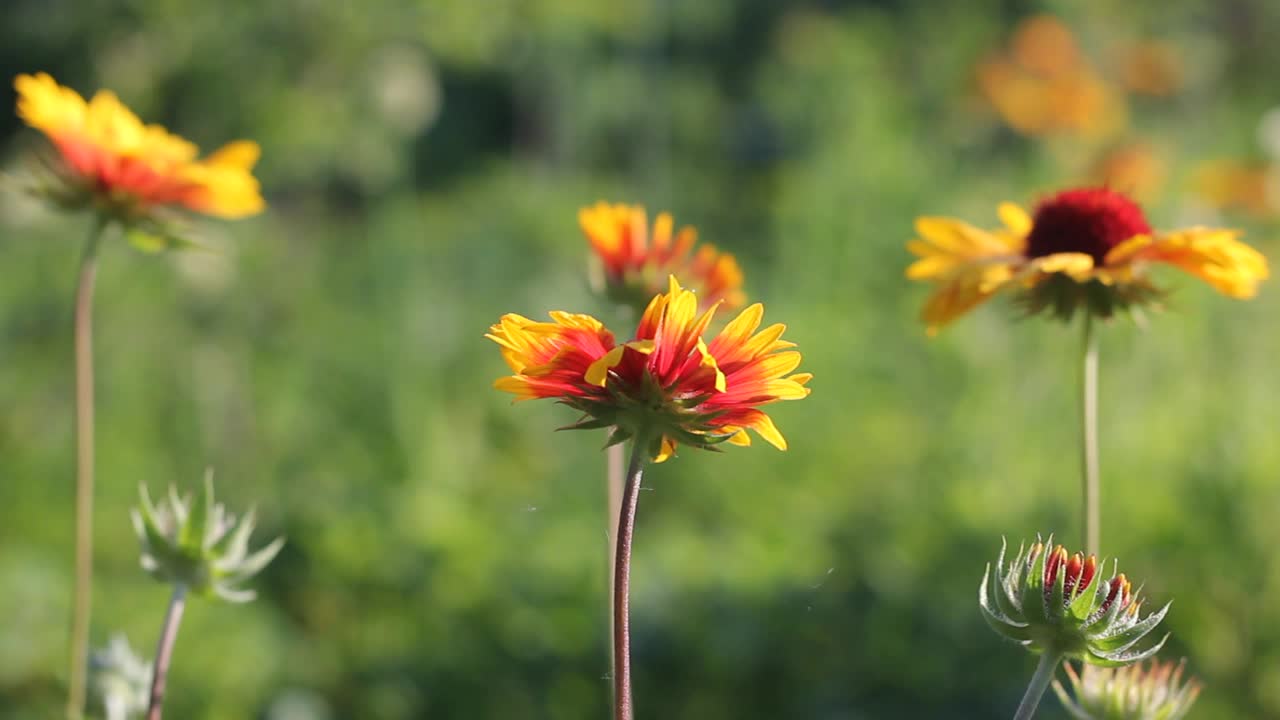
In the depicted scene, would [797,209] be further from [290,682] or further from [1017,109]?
[290,682]

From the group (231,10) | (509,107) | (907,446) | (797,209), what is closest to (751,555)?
(907,446)

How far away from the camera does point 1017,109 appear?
18.4 feet

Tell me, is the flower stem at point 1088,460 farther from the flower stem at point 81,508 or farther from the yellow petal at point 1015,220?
the flower stem at point 81,508

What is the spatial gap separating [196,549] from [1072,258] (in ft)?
2.69

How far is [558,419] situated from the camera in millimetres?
4555

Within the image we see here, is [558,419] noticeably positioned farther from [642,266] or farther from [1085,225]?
[1085,225]

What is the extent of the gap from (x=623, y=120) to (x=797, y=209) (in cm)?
349

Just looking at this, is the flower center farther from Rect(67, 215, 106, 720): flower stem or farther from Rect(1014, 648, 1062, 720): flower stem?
Rect(67, 215, 106, 720): flower stem

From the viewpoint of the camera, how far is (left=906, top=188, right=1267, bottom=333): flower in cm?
128

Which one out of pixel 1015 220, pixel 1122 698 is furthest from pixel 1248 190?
pixel 1122 698

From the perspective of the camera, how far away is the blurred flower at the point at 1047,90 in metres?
5.47

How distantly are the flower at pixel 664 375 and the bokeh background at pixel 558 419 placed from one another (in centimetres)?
48

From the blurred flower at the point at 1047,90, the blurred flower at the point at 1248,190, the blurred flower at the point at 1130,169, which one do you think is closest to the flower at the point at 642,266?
the blurred flower at the point at 1248,190

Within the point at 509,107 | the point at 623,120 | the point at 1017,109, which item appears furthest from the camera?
the point at 509,107
